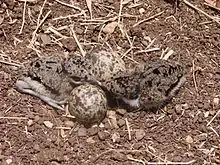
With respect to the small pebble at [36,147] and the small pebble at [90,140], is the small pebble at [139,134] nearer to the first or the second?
the small pebble at [90,140]

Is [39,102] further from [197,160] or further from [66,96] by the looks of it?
[197,160]

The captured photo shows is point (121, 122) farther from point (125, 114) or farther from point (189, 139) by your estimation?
point (189, 139)

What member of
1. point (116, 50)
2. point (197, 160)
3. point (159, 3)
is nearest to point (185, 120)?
point (197, 160)

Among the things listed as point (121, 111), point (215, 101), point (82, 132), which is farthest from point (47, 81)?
point (215, 101)

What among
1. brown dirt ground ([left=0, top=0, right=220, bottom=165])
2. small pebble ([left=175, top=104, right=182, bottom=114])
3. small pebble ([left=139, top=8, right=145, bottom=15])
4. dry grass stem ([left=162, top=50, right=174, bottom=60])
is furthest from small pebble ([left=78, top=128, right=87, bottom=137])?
small pebble ([left=139, top=8, right=145, bottom=15])

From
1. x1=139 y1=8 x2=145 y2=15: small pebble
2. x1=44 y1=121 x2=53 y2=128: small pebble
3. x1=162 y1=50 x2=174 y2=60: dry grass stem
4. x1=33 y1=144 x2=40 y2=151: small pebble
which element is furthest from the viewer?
x1=139 y1=8 x2=145 y2=15: small pebble

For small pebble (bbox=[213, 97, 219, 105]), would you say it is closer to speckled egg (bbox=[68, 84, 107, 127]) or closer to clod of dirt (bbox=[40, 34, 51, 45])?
speckled egg (bbox=[68, 84, 107, 127])
